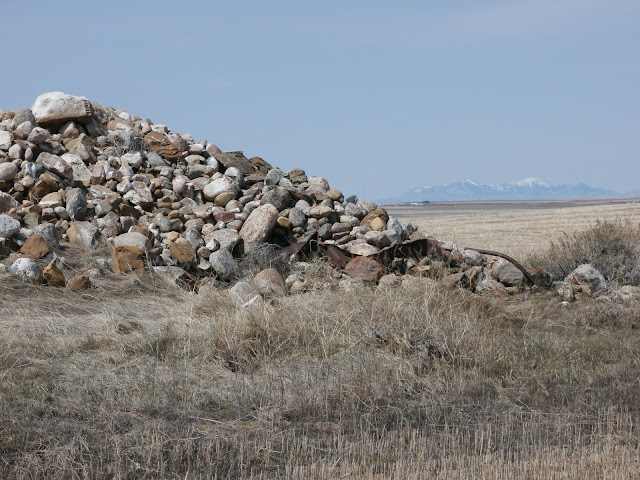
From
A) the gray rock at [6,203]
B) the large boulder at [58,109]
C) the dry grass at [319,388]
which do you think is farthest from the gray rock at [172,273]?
the large boulder at [58,109]

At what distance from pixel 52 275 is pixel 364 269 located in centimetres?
410

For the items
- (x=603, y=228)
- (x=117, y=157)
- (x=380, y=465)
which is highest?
(x=117, y=157)

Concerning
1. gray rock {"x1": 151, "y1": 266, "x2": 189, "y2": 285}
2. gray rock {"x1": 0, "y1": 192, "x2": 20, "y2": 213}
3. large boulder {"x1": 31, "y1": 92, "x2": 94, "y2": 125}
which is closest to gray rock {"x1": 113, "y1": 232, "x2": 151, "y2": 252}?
gray rock {"x1": 151, "y1": 266, "x2": 189, "y2": 285}

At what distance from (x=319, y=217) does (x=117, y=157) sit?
3737mm

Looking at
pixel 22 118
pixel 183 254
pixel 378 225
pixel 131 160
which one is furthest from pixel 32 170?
pixel 378 225

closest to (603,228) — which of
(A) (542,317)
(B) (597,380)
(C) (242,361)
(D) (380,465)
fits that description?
(A) (542,317)

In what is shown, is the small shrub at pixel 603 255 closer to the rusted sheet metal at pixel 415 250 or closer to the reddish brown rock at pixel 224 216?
the rusted sheet metal at pixel 415 250

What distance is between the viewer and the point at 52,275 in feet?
33.0

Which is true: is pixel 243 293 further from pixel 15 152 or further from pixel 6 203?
pixel 15 152

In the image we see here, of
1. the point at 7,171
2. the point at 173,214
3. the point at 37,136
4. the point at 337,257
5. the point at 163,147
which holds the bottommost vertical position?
the point at 337,257

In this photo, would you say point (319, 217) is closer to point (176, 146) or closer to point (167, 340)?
point (176, 146)

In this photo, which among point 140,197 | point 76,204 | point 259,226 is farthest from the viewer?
point 140,197

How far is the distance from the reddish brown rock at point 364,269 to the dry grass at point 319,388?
1.26 metres

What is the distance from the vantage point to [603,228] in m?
13.0
